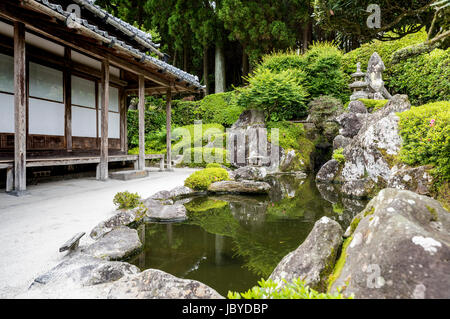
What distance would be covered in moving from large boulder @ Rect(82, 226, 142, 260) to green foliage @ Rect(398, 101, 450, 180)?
16.6ft

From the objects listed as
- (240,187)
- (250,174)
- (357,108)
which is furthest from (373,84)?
(240,187)

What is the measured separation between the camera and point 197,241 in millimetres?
3631

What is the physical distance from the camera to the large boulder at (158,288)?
1886 mm

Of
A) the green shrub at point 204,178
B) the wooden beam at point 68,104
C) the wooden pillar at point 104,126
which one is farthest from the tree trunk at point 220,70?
the green shrub at point 204,178

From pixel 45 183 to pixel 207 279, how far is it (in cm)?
620

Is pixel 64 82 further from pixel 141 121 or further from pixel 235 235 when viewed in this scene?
pixel 235 235

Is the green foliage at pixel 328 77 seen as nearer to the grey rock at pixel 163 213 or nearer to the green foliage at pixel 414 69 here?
the green foliage at pixel 414 69

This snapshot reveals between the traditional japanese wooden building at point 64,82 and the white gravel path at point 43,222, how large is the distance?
71cm

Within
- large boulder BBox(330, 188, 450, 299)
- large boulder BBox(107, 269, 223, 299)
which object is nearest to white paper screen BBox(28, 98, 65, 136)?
large boulder BBox(107, 269, 223, 299)

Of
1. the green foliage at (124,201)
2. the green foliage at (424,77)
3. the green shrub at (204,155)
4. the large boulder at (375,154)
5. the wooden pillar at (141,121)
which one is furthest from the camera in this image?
the green shrub at (204,155)

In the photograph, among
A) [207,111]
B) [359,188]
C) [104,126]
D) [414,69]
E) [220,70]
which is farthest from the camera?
[220,70]

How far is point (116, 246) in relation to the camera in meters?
3.03

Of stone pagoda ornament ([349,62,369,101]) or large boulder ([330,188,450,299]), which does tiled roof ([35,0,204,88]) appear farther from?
stone pagoda ornament ([349,62,369,101])

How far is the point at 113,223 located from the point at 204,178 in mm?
3518
